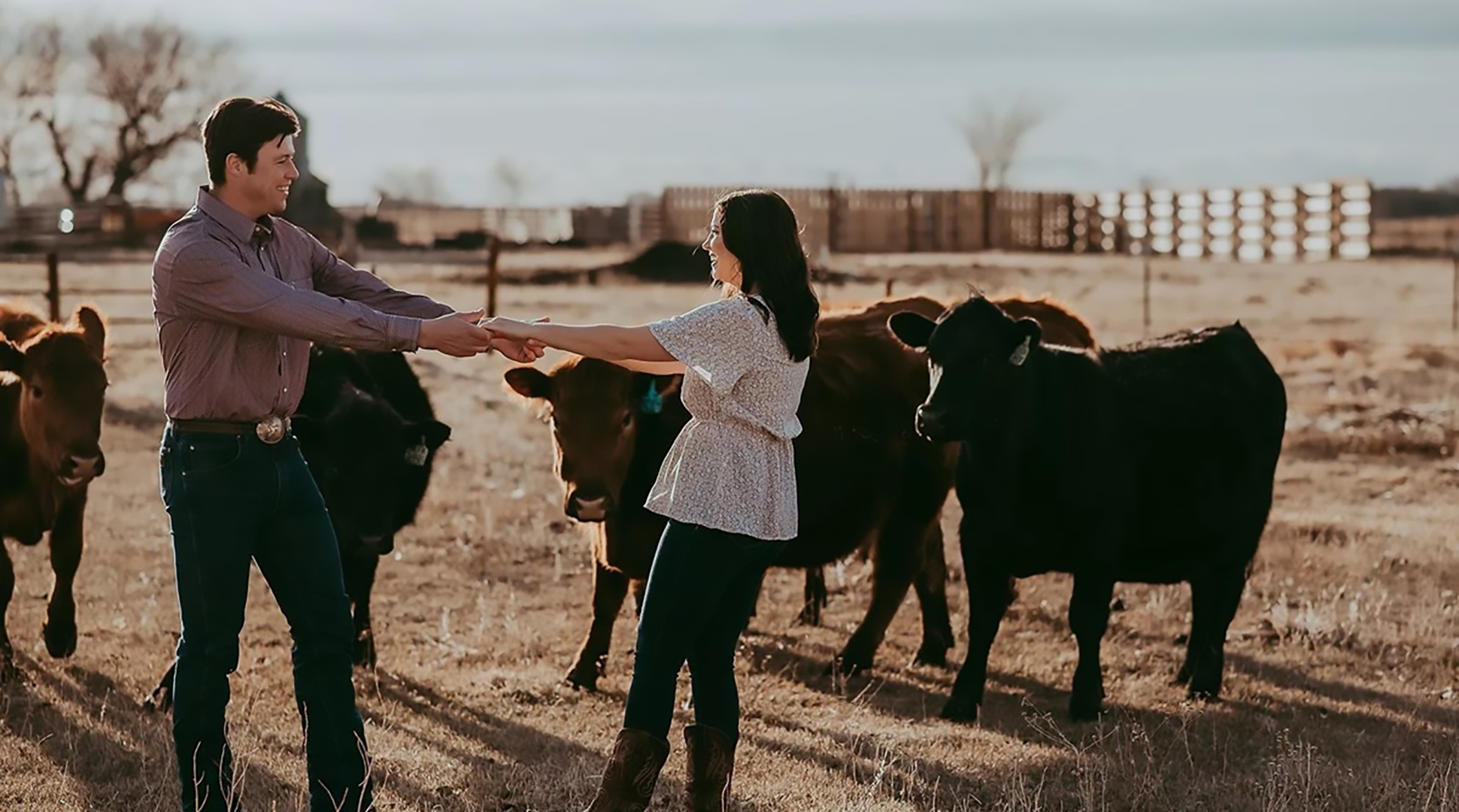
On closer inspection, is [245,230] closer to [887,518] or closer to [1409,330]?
[887,518]

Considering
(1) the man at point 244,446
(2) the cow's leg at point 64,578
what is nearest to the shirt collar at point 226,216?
(1) the man at point 244,446

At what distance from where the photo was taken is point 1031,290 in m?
35.0

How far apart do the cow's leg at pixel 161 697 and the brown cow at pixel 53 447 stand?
84cm

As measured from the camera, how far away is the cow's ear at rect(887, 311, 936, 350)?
26.1 feet

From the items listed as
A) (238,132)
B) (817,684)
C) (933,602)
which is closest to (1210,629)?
(933,602)

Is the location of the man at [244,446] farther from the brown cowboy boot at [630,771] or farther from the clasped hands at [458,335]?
the brown cowboy boot at [630,771]

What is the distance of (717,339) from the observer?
204 inches

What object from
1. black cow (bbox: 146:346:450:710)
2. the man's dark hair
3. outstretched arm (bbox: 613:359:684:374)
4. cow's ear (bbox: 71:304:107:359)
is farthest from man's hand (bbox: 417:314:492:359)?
cow's ear (bbox: 71:304:107:359)

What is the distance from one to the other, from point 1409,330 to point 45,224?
1582 inches

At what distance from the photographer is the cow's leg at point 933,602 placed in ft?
29.3

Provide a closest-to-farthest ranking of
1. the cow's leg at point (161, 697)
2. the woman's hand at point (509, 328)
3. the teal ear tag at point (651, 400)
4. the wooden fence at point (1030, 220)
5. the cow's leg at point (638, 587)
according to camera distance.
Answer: the woman's hand at point (509, 328), the teal ear tag at point (651, 400), the cow's leg at point (161, 697), the cow's leg at point (638, 587), the wooden fence at point (1030, 220)

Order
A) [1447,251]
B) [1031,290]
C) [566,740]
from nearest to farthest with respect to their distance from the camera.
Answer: [566,740] → [1031,290] → [1447,251]

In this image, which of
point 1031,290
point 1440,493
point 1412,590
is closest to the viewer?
point 1412,590

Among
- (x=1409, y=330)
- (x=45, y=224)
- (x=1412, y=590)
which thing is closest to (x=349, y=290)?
(x=1412, y=590)
